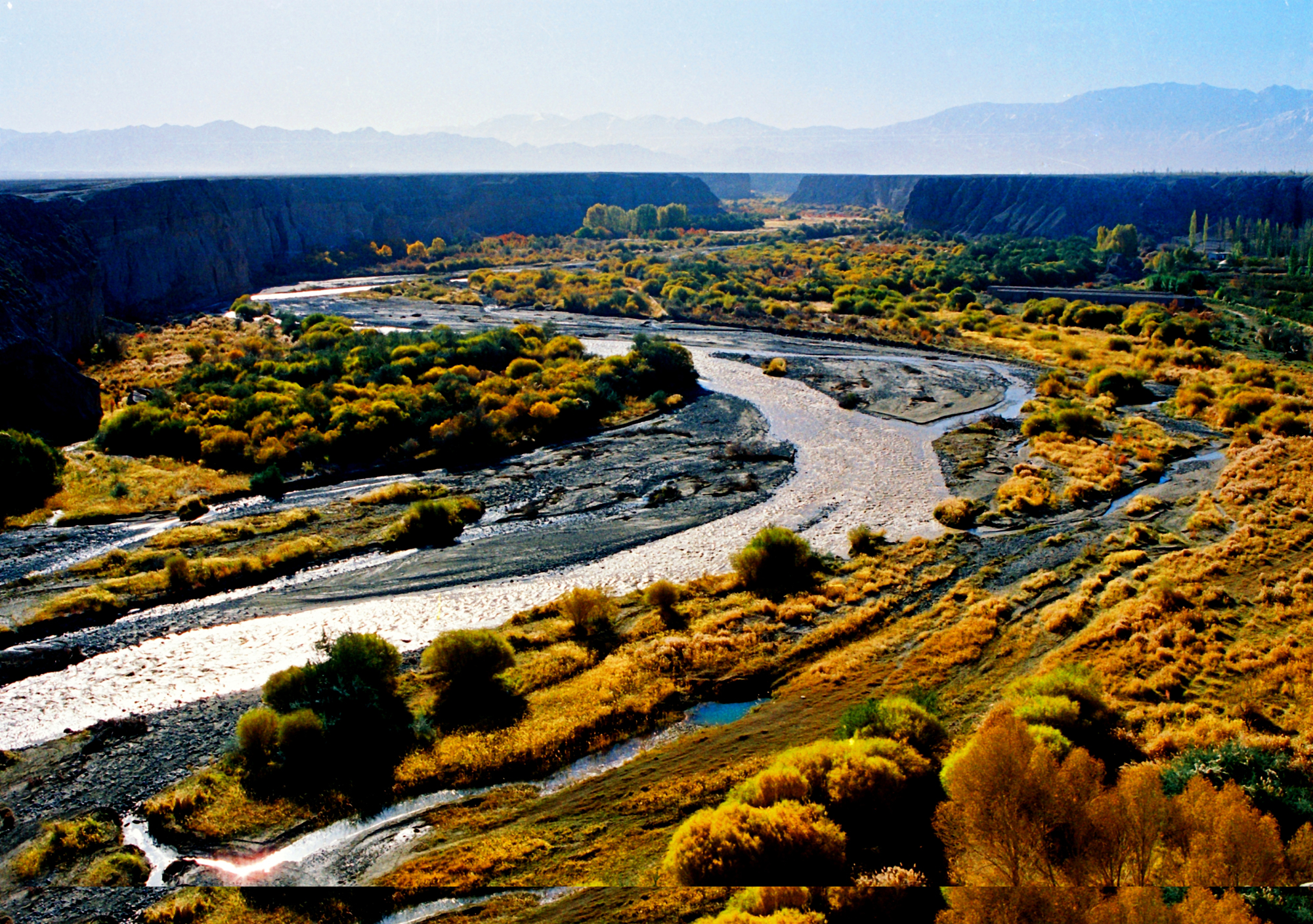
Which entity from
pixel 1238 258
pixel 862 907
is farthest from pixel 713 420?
pixel 1238 258

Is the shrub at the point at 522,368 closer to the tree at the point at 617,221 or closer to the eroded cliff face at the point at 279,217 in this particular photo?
the eroded cliff face at the point at 279,217

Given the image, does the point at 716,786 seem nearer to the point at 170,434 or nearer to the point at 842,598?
the point at 842,598

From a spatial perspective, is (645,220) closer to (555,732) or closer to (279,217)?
(279,217)

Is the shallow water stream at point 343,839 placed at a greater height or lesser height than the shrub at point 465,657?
lesser

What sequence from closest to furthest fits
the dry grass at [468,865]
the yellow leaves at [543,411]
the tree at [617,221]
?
the dry grass at [468,865], the yellow leaves at [543,411], the tree at [617,221]

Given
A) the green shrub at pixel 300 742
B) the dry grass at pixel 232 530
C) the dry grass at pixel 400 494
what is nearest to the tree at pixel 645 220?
the dry grass at pixel 400 494

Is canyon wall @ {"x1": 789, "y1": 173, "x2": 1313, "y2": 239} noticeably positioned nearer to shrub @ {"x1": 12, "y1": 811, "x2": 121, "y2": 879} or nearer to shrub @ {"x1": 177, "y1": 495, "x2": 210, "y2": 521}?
shrub @ {"x1": 177, "y1": 495, "x2": 210, "y2": 521}

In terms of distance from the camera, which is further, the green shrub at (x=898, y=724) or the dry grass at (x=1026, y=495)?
the dry grass at (x=1026, y=495)

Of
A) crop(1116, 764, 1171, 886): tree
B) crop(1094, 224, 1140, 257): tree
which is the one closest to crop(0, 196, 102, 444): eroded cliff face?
crop(1116, 764, 1171, 886): tree
